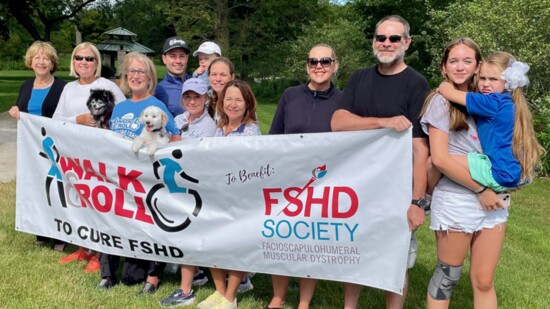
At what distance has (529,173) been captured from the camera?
323 cm

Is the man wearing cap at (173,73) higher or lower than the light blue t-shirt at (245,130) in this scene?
higher

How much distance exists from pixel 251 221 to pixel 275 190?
0.32 meters

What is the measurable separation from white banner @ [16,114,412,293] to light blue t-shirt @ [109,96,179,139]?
10 centimetres

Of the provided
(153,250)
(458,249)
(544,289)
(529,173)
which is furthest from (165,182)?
(544,289)

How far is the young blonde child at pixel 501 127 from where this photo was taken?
312cm

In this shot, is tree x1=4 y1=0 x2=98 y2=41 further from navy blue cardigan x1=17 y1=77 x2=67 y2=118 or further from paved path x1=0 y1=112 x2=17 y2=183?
navy blue cardigan x1=17 y1=77 x2=67 y2=118

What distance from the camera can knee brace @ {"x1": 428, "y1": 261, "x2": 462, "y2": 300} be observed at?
3.39 meters

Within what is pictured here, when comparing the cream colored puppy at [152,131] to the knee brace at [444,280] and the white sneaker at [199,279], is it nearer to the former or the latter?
the white sneaker at [199,279]

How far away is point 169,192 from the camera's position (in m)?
4.35

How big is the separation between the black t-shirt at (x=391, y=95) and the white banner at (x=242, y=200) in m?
0.15

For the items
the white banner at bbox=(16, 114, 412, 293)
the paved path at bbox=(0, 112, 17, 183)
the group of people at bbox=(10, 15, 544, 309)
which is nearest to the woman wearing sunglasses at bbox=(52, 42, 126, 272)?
the white banner at bbox=(16, 114, 412, 293)

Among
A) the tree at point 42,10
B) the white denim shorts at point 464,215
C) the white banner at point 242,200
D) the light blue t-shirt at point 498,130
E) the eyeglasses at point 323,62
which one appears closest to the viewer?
the light blue t-shirt at point 498,130

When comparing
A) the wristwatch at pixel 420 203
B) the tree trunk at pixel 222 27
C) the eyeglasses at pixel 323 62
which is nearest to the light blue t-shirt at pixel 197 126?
the eyeglasses at pixel 323 62

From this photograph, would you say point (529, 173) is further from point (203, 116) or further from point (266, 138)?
point (203, 116)
